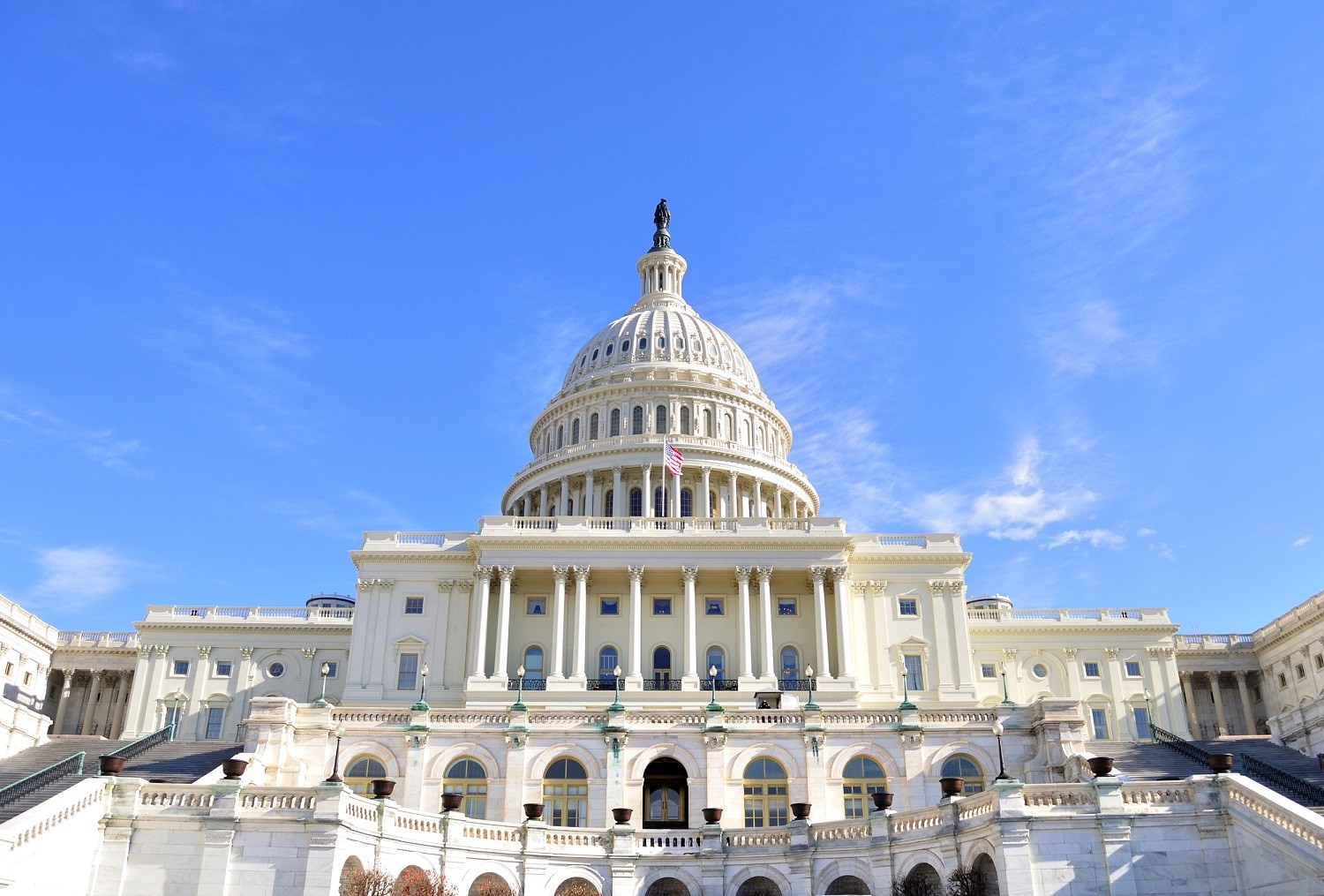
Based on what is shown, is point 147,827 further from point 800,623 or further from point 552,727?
point 800,623

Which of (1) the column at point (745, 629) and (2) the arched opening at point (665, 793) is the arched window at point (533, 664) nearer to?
(1) the column at point (745, 629)

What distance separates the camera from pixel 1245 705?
8912 cm

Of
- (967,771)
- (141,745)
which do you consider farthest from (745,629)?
(141,745)

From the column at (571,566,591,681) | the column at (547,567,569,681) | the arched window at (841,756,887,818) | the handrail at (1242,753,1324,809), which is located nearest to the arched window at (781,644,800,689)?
the column at (571,566,591,681)

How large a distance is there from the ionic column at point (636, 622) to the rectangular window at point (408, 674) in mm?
13876

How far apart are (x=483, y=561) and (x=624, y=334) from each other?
139 ft

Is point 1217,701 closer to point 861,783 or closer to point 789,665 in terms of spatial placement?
point 789,665

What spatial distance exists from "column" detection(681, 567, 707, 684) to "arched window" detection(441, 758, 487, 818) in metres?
25.7

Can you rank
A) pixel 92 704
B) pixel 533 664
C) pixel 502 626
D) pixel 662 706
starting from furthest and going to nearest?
pixel 92 704
pixel 533 664
pixel 502 626
pixel 662 706

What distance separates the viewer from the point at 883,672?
76.4 meters

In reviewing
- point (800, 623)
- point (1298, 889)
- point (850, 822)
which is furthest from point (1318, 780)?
point (800, 623)

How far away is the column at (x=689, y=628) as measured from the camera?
73562 millimetres

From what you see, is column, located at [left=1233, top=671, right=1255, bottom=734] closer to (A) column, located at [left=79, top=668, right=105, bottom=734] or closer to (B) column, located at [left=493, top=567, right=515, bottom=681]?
(B) column, located at [left=493, top=567, right=515, bottom=681]

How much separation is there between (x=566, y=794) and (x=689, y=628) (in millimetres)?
27846
